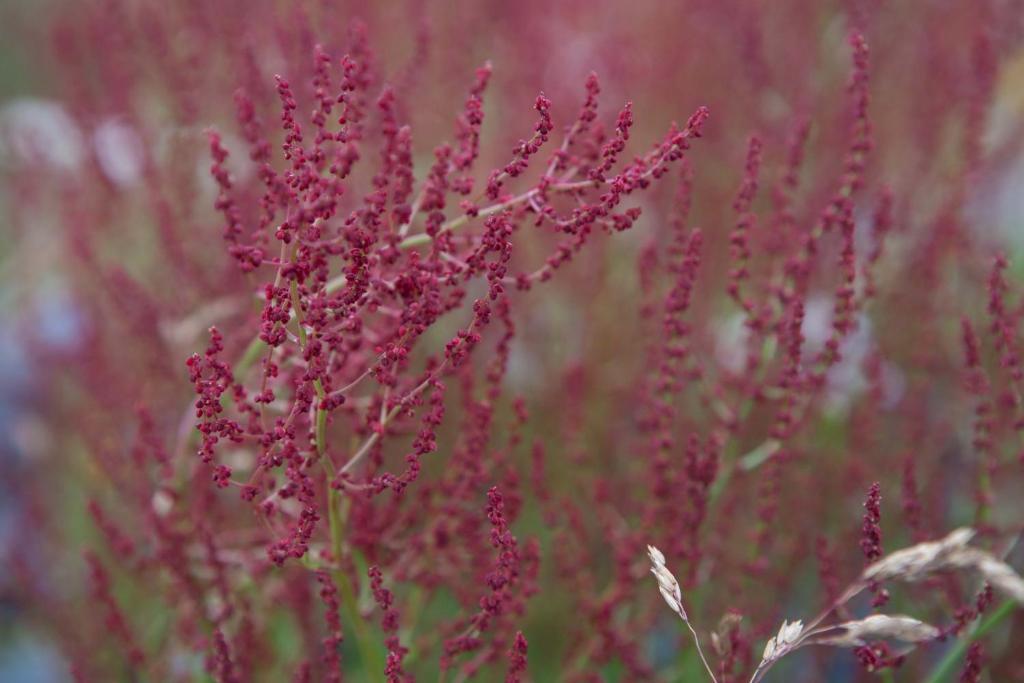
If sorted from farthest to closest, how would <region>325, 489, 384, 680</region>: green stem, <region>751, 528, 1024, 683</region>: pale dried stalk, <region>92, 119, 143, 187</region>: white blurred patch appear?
<region>92, 119, 143, 187</region>: white blurred patch → <region>325, 489, 384, 680</region>: green stem → <region>751, 528, 1024, 683</region>: pale dried stalk

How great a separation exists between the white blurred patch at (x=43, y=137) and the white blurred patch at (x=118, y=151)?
0.05m

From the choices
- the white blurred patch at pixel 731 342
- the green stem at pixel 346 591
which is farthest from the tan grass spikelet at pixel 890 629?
the white blurred patch at pixel 731 342

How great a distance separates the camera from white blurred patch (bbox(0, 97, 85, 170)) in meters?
2.28

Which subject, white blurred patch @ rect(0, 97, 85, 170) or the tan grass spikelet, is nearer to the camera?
the tan grass spikelet

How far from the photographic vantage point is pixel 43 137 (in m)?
2.51

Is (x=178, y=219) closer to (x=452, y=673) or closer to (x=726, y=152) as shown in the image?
(x=452, y=673)

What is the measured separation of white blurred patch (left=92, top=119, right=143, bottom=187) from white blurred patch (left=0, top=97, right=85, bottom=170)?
0.05 metres

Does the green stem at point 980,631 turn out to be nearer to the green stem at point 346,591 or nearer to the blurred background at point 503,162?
the blurred background at point 503,162

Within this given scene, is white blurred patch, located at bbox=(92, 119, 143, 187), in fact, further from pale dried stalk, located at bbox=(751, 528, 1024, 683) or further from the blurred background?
pale dried stalk, located at bbox=(751, 528, 1024, 683)

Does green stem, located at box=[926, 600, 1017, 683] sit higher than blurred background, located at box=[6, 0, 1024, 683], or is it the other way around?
blurred background, located at box=[6, 0, 1024, 683]

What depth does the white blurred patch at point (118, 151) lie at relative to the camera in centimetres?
204

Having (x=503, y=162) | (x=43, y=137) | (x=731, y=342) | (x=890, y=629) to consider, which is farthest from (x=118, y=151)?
(x=890, y=629)

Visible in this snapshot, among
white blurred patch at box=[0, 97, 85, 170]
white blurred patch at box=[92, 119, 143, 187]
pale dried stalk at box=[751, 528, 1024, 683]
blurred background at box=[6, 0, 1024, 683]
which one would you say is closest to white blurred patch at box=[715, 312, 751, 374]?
blurred background at box=[6, 0, 1024, 683]

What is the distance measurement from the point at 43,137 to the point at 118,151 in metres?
0.30
